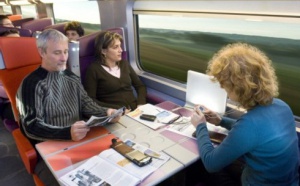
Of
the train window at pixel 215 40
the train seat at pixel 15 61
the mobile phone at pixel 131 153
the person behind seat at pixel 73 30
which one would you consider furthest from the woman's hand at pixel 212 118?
the person behind seat at pixel 73 30

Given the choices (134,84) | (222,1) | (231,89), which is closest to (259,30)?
(222,1)

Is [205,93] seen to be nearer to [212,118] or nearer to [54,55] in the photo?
[212,118]

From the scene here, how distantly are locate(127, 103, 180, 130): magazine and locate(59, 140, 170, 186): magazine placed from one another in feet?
1.28

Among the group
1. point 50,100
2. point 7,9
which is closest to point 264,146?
point 50,100

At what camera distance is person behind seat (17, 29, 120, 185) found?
1.67 metres

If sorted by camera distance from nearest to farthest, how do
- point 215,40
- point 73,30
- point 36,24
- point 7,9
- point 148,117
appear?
1. point 148,117
2. point 73,30
3. point 215,40
4. point 36,24
5. point 7,9

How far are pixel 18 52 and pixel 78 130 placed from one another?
1.14 meters

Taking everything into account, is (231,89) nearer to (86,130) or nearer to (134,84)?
(86,130)

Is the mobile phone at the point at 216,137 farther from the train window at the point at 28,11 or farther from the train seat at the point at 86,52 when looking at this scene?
the train window at the point at 28,11

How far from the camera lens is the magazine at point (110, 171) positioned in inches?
48.1

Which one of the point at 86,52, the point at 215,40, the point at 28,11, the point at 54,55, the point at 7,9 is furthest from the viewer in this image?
the point at 7,9

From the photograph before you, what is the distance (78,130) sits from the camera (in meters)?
1.62

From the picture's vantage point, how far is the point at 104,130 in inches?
70.7

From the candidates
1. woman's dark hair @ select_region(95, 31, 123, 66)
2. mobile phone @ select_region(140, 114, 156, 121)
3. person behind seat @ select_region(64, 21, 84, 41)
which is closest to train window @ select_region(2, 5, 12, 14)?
person behind seat @ select_region(64, 21, 84, 41)
